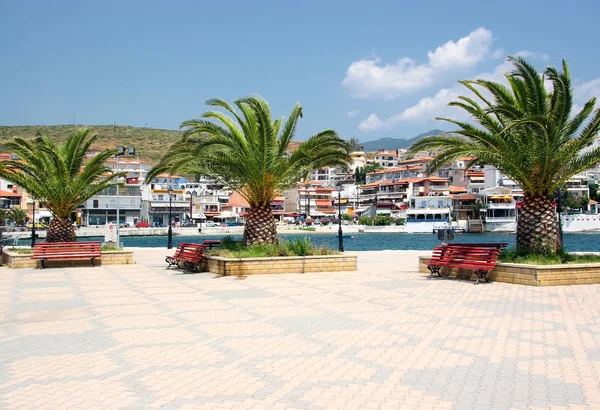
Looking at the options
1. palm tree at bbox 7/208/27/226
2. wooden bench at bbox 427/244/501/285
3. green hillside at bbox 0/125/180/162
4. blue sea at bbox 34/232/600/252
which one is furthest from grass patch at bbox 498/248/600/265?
green hillside at bbox 0/125/180/162

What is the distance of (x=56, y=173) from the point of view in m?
20.0

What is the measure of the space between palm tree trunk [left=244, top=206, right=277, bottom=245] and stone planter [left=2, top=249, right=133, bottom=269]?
6.00 m

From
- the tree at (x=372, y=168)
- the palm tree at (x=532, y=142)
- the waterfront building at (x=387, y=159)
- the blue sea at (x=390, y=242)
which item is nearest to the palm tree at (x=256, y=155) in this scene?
the palm tree at (x=532, y=142)

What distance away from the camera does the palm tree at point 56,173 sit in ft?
65.0

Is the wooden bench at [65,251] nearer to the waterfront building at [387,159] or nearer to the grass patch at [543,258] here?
the grass patch at [543,258]

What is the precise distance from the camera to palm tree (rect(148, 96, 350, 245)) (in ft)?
53.2

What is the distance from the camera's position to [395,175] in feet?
375

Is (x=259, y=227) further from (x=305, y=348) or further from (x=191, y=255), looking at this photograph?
(x=305, y=348)

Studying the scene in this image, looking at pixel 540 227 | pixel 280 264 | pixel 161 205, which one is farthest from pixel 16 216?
pixel 540 227

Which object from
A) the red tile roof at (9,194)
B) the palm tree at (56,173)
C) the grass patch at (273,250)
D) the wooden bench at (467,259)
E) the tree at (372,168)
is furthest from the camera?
the tree at (372,168)

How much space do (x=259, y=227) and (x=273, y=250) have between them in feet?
4.33

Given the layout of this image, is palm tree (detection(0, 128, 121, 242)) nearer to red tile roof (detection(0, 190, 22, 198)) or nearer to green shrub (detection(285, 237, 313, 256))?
green shrub (detection(285, 237, 313, 256))

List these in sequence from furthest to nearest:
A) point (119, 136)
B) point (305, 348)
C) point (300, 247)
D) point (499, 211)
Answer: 1. point (119, 136)
2. point (499, 211)
3. point (300, 247)
4. point (305, 348)

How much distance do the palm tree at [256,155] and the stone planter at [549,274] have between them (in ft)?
21.6
